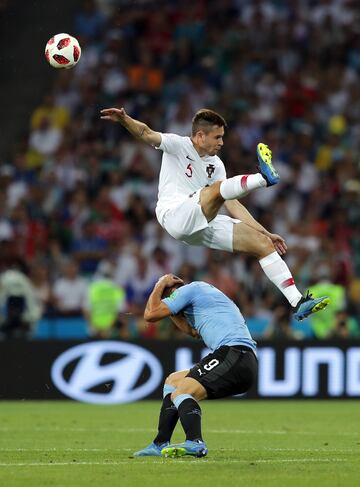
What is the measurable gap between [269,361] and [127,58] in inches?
315

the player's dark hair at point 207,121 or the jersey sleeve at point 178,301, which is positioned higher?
the player's dark hair at point 207,121

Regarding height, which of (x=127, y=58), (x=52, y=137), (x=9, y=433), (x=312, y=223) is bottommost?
(x=9, y=433)

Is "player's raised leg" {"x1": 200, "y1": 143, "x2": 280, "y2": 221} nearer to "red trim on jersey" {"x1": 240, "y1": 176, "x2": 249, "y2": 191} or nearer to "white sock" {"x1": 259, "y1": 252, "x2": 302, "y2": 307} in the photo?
"red trim on jersey" {"x1": 240, "y1": 176, "x2": 249, "y2": 191}

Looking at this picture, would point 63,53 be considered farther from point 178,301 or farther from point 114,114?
point 178,301

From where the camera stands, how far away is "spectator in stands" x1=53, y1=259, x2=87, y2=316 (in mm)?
18656

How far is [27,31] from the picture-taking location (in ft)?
75.1

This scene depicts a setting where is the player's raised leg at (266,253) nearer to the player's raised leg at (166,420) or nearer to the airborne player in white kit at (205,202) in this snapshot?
the airborne player in white kit at (205,202)

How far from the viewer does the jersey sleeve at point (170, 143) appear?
10906 millimetres

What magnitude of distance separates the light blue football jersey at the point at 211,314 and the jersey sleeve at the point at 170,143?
5.57 feet

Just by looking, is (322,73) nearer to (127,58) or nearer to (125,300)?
(127,58)

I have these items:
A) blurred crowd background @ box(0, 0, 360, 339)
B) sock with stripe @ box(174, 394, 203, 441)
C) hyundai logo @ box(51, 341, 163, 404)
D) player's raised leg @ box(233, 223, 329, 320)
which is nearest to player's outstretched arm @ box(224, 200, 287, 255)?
player's raised leg @ box(233, 223, 329, 320)

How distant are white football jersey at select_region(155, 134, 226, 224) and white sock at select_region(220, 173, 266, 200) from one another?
2.94 ft

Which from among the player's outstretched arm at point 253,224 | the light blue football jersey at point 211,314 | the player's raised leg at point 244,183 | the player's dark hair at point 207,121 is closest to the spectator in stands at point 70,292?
the player's outstretched arm at point 253,224

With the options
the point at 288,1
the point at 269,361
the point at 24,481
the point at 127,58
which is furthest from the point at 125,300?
the point at 24,481
